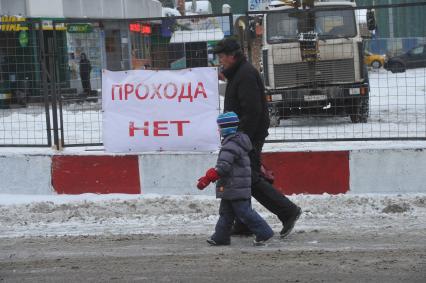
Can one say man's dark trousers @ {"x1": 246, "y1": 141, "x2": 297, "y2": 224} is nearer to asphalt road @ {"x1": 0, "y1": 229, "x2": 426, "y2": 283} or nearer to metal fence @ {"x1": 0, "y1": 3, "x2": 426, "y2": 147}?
asphalt road @ {"x1": 0, "y1": 229, "x2": 426, "y2": 283}

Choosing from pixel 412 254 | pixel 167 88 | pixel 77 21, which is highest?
pixel 77 21

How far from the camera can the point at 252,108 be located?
7.04 metres

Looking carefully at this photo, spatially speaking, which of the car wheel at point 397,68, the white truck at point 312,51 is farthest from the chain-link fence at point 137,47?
the car wheel at point 397,68

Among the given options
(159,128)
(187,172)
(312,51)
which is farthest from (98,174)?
(312,51)

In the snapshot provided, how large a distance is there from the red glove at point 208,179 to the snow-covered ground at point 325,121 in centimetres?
381

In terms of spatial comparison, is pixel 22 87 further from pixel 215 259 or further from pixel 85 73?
pixel 215 259

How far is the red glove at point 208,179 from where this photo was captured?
6504 mm

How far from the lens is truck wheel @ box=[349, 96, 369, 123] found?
34.9ft

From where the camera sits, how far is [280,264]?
6.34 m

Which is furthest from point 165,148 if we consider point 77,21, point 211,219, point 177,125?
point 77,21

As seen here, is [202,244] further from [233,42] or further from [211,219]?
[233,42]

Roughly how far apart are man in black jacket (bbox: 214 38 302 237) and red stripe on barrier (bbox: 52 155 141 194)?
2537 mm

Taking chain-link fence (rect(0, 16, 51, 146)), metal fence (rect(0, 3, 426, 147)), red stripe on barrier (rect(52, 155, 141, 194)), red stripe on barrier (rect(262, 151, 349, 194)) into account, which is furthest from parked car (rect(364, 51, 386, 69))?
chain-link fence (rect(0, 16, 51, 146))

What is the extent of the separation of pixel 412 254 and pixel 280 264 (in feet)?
3.96
